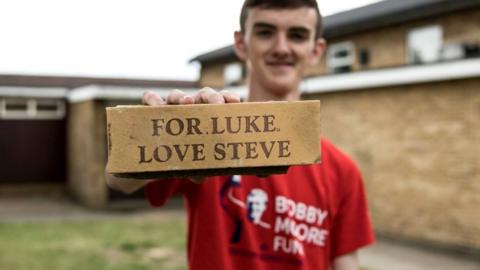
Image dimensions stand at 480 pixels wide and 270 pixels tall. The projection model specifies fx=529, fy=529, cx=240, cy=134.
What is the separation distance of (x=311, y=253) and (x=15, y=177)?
18216mm

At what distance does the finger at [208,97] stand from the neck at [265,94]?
28.4 inches

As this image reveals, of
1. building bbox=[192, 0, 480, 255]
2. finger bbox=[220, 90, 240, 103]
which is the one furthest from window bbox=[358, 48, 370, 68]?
finger bbox=[220, 90, 240, 103]

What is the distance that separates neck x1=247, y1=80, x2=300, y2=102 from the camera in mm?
1927

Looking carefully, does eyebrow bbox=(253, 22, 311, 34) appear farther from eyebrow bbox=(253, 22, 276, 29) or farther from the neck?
the neck

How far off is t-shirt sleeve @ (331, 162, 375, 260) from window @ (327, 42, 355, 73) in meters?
13.6

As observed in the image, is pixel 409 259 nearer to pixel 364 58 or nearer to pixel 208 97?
pixel 364 58

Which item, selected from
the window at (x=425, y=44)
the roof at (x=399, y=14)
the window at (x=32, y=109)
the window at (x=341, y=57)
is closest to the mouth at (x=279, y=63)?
the roof at (x=399, y=14)

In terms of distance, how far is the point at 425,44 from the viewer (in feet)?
42.2

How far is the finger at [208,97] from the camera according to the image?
120 cm

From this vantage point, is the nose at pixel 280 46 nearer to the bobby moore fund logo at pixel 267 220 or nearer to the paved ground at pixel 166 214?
the bobby moore fund logo at pixel 267 220

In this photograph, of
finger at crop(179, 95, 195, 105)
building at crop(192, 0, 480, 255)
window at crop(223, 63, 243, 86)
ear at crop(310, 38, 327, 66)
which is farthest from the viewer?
window at crop(223, 63, 243, 86)

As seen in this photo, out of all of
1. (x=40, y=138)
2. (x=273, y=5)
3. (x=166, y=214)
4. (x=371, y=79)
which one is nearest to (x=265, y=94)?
(x=273, y=5)

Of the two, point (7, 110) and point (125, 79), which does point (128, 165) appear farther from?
point (125, 79)

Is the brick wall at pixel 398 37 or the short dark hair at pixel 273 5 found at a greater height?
the brick wall at pixel 398 37
